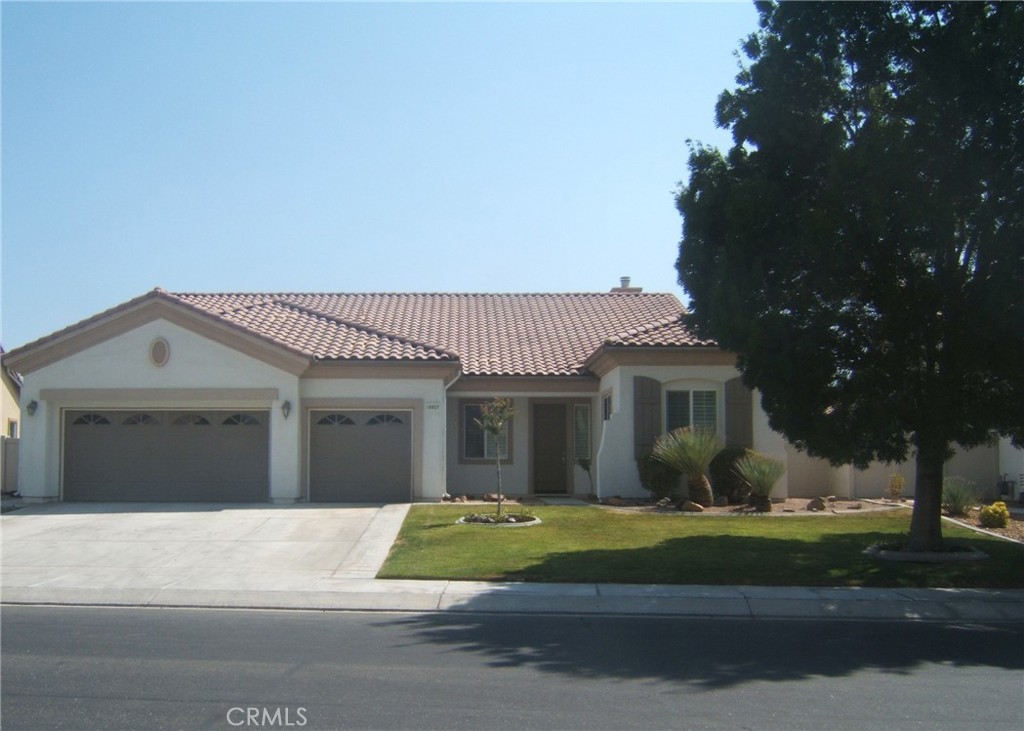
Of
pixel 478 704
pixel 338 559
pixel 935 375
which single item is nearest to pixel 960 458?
pixel 935 375

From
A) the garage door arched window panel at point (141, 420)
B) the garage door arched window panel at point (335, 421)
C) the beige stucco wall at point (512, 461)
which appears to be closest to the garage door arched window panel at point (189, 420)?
the garage door arched window panel at point (141, 420)

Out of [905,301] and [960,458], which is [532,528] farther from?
[960,458]

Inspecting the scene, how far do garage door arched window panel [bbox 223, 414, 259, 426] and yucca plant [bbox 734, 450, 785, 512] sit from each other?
411 inches

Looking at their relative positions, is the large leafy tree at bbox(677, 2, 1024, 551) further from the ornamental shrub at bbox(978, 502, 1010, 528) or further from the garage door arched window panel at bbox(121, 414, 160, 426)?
the garage door arched window panel at bbox(121, 414, 160, 426)

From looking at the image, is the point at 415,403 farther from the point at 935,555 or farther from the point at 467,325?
the point at 935,555

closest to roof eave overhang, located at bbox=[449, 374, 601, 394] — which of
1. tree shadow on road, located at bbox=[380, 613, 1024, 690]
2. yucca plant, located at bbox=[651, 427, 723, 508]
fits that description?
yucca plant, located at bbox=[651, 427, 723, 508]

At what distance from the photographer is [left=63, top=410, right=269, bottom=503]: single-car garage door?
21.9 metres

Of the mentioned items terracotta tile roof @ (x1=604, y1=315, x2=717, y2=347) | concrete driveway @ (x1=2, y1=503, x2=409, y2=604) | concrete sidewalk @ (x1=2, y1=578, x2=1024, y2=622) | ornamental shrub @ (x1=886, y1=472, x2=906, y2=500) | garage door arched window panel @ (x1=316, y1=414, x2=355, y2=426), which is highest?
terracotta tile roof @ (x1=604, y1=315, x2=717, y2=347)

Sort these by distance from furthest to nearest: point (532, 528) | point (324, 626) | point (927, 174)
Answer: point (532, 528), point (927, 174), point (324, 626)

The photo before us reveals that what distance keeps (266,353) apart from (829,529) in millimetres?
11958

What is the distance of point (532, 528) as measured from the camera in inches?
703

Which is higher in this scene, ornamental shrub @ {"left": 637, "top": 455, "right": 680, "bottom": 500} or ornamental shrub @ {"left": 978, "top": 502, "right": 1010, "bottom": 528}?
ornamental shrub @ {"left": 637, "top": 455, "right": 680, "bottom": 500}

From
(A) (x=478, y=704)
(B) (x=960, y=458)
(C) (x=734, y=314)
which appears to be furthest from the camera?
(B) (x=960, y=458)

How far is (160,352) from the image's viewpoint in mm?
21969
